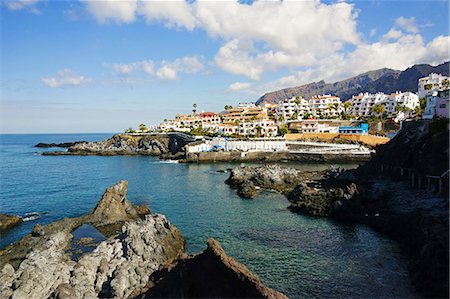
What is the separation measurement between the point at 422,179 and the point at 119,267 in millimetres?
28448

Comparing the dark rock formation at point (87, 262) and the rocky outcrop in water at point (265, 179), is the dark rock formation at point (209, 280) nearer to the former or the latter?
the dark rock formation at point (87, 262)

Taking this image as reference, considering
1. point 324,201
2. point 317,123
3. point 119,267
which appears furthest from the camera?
point 317,123

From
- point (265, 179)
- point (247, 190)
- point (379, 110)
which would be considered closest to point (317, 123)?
point (379, 110)

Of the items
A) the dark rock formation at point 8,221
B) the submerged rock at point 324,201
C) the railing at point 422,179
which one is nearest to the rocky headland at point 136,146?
the dark rock formation at point 8,221

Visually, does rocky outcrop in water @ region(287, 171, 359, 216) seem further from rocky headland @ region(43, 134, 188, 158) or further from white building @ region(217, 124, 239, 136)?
white building @ region(217, 124, 239, 136)

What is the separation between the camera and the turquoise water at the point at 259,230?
18359 millimetres

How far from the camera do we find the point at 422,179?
3012cm

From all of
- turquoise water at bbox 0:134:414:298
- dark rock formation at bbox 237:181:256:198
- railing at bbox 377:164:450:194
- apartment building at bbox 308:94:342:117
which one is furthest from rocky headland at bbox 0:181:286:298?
apartment building at bbox 308:94:342:117

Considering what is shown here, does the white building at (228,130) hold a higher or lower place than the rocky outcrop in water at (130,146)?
higher

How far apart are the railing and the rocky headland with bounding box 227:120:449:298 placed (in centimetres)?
7

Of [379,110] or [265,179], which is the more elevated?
[379,110]

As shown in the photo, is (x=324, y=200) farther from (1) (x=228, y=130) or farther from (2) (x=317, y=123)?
(1) (x=228, y=130)

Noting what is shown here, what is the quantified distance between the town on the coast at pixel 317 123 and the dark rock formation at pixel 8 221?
166 ft

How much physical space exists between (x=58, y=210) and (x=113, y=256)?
19.2 m
